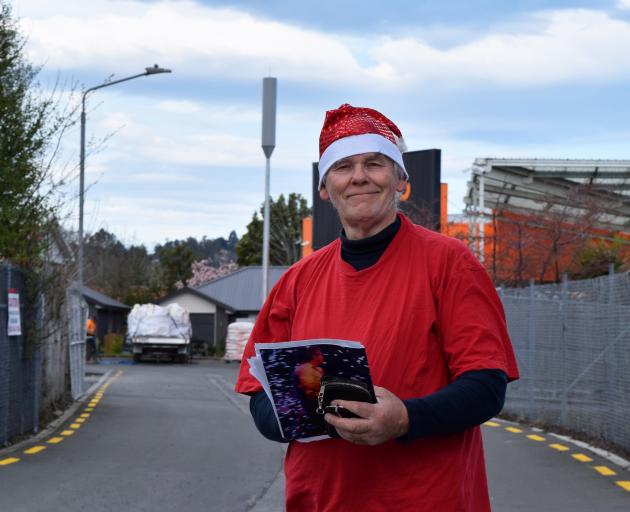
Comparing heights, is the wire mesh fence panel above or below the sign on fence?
below

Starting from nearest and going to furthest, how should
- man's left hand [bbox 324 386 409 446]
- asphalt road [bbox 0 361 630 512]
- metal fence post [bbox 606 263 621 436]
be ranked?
man's left hand [bbox 324 386 409 446] → asphalt road [bbox 0 361 630 512] → metal fence post [bbox 606 263 621 436]

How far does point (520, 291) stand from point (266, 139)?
30.8 feet

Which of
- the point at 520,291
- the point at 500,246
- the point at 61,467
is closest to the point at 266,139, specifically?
the point at 500,246

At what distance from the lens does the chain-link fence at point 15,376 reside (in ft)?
40.9

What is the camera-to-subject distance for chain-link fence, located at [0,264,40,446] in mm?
12456

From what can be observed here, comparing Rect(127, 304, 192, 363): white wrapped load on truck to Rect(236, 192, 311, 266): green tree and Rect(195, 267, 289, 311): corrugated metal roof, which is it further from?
Rect(236, 192, 311, 266): green tree

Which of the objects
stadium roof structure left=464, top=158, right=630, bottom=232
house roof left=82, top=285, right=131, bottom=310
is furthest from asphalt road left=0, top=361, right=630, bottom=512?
house roof left=82, top=285, right=131, bottom=310

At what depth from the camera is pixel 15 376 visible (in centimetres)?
1322

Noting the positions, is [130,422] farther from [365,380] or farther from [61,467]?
[365,380]

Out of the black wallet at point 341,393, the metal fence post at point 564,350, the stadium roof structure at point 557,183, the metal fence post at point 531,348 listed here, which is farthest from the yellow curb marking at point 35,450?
the stadium roof structure at point 557,183

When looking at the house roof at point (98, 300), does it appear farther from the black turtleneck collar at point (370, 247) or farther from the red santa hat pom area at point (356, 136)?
the black turtleneck collar at point (370, 247)

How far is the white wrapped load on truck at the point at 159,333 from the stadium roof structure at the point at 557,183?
17151 millimetres

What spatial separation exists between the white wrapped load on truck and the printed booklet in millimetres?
45475

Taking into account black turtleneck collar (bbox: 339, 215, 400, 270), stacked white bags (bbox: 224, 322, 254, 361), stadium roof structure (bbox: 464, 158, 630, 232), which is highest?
stadium roof structure (bbox: 464, 158, 630, 232)
